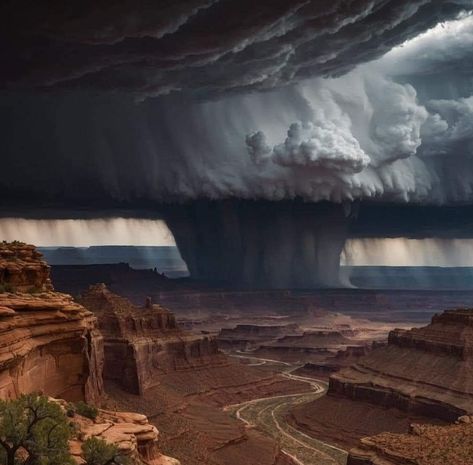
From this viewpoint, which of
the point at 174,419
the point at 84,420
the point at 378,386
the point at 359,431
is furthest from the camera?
the point at 378,386

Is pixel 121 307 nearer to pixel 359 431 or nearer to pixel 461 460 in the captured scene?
pixel 359 431

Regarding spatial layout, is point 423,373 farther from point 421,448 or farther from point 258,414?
point 421,448

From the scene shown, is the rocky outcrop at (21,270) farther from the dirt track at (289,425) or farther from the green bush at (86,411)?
the dirt track at (289,425)

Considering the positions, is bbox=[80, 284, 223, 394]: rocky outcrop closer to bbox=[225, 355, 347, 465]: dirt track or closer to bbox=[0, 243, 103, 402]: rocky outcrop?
bbox=[225, 355, 347, 465]: dirt track

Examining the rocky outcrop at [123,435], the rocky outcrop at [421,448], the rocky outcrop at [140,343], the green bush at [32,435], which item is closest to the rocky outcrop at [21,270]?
the rocky outcrop at [123,435]

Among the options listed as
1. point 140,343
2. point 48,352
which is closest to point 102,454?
point 48,352

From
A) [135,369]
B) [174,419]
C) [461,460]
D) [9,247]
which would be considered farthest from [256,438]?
[9,247]
